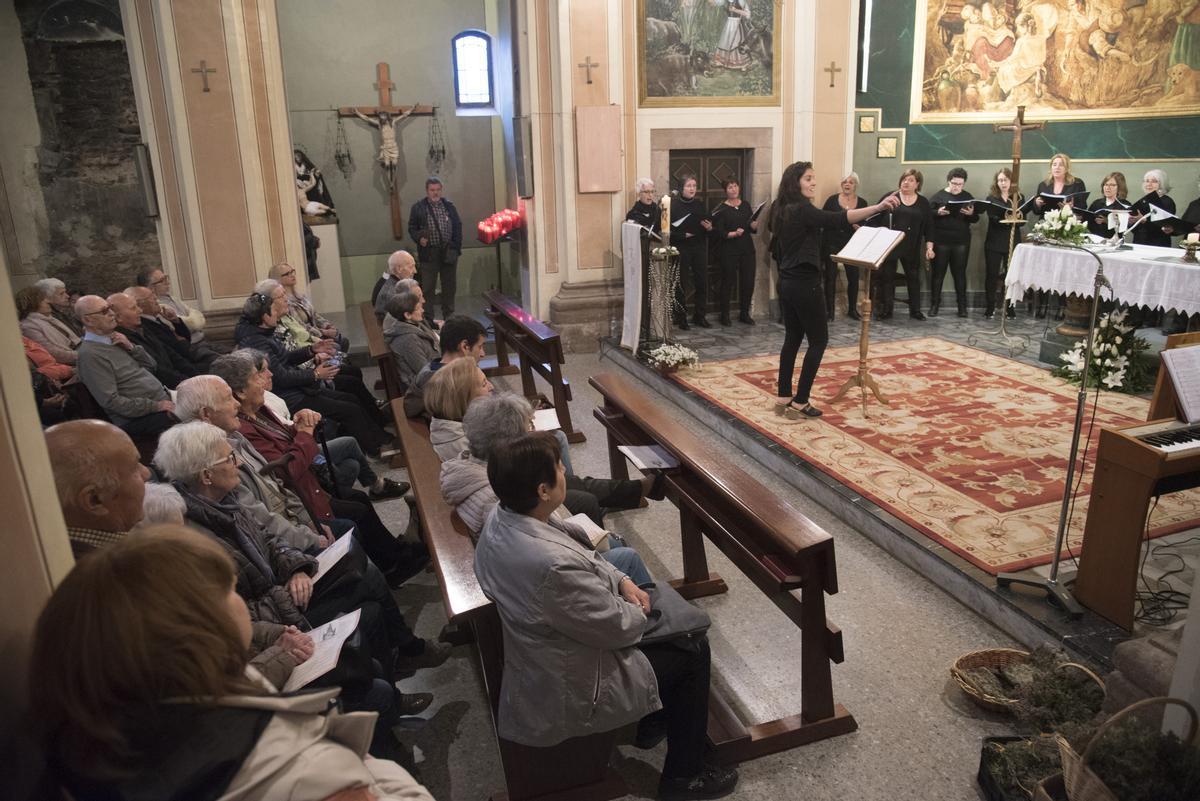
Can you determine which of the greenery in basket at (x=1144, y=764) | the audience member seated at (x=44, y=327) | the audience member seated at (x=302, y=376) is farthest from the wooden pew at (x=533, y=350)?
the greenery in basket at (x=1144, y=764)

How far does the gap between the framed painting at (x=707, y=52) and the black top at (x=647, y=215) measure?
3.95 feet

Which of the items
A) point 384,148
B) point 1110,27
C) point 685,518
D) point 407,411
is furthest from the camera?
point 384,148

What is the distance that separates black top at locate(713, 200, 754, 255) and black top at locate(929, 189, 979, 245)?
7.19 feet

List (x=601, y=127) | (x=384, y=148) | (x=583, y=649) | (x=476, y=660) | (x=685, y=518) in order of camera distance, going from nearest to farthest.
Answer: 1. (x=583, y=649)
2. (x=476, y=660)
3. (x=685, y=518)
4. (x=601, y=127)
5. (x=384, y=148)

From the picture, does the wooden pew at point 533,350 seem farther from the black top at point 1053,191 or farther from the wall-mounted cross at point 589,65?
the black top at point 1053,191

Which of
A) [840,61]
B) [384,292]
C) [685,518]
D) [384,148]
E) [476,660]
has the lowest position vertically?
[476,660]

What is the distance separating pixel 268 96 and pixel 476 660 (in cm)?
630

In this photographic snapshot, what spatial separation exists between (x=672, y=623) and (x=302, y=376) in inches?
145

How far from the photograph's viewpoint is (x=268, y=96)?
780 cm

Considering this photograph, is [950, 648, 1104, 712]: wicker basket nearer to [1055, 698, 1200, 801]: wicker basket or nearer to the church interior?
the church interior

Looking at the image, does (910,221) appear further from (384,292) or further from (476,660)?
(476,660)

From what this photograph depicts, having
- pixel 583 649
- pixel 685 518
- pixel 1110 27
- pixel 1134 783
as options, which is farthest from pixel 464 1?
pixel 1134 783

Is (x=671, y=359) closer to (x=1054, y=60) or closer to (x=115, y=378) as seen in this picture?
(x=115, y=378)

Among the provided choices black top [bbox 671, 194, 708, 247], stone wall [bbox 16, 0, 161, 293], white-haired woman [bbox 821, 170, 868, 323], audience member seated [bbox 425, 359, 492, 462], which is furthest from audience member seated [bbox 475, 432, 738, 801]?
stone wall [bbox 16, 0, 161, 293]
